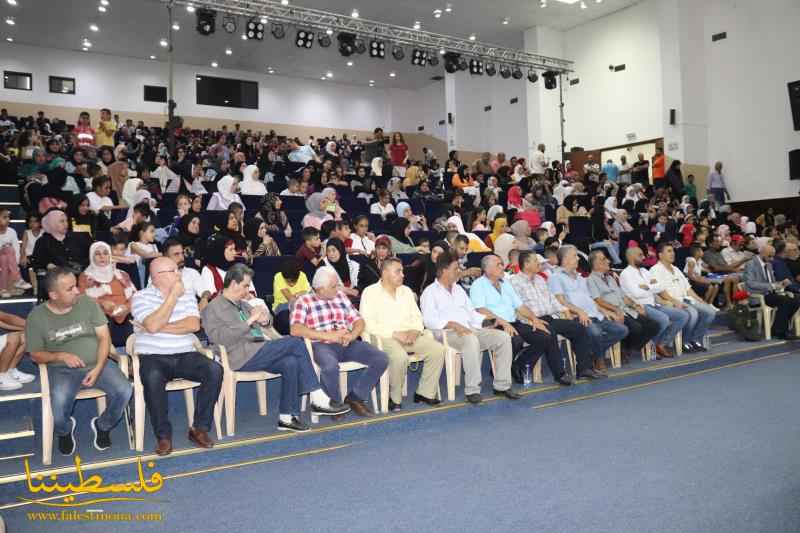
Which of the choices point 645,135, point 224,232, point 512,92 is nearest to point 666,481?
point 224,232

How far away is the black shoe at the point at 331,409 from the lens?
12.4 ft

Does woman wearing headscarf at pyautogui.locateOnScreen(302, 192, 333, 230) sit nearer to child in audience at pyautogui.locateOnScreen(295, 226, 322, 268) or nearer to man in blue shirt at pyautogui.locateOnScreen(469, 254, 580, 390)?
child in audience at pyautogui.locateOnScreen(295, 226, 322, 268)

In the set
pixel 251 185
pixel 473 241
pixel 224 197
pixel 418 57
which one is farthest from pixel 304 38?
pixel 473 241

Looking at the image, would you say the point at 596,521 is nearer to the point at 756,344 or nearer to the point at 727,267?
the point at 756,344

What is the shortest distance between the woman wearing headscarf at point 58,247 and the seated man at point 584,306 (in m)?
3.98

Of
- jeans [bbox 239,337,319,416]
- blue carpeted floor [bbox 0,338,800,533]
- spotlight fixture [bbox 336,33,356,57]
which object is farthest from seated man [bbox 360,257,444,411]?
spotlight fixture [bbox 336,33,356,57]

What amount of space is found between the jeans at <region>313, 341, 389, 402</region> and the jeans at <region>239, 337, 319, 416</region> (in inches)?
5.4

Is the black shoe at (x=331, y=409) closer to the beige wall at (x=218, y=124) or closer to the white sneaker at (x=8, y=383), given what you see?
the white sneaker at (x=8, y=383)

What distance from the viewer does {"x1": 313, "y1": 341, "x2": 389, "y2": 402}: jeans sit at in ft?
12.7

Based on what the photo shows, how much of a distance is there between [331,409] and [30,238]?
3.32 metres

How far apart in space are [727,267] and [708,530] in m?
6.99

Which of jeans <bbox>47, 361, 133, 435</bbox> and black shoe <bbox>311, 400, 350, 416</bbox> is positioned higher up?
jeans <bbox>47, 361, 133, 435</bbox>

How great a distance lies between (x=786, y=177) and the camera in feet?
40.1

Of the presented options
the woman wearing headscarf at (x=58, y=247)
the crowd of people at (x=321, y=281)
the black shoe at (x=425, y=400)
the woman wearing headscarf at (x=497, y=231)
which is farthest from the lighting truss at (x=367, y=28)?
the black shoe at (x=425, y=400)
